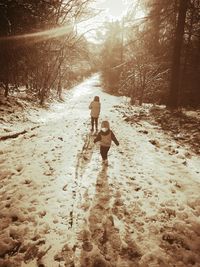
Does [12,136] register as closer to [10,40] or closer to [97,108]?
[97,108]

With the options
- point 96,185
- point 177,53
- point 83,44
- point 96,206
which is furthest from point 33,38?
point 96,206

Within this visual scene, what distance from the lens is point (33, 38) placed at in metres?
14.4

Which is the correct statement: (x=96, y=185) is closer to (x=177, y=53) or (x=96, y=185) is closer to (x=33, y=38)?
(x=177, y=53)

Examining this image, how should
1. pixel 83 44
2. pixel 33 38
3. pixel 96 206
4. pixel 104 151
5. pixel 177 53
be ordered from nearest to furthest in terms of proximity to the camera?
pixel 96 206 < pixel 104 151 < pixel 177 53 < pixel 33 38 < pixel 83 44

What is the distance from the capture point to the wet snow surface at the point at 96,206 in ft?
13.5

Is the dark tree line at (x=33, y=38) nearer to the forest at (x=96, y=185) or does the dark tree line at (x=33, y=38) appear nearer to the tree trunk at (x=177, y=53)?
the forest at (x=96, y=185)

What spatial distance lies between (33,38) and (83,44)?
914 cm

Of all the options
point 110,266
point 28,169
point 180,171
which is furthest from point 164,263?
point 28,169

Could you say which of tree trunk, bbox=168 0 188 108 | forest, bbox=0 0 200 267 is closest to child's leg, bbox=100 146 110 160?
forest, bbox=0 0 200 267

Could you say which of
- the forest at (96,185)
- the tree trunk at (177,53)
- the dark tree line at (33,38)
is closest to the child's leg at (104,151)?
the forest at (96,185)

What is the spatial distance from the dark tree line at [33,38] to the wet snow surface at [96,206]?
5.19 m

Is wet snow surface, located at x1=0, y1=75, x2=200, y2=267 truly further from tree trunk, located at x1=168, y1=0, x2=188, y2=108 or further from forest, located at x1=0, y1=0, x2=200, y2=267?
tree trunk, located at x1=168, y1=0, x2=188, y2=108

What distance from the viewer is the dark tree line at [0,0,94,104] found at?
34.4 ft

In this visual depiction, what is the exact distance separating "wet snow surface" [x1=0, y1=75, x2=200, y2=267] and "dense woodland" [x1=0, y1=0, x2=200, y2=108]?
5.32 metres
